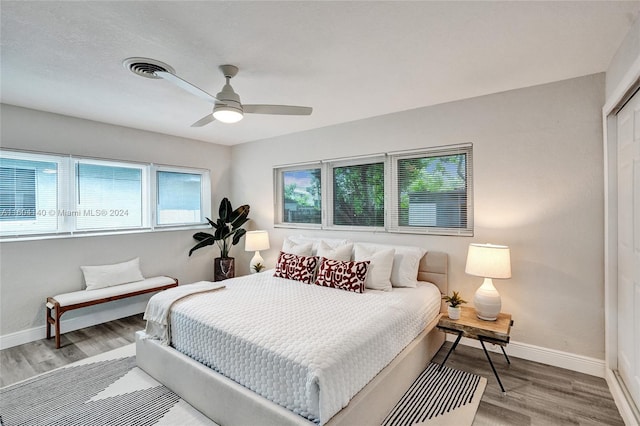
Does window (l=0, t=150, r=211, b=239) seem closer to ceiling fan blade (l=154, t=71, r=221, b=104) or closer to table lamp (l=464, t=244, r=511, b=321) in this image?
ceiling fan blade (l=154, t=71, r=221, b=104)

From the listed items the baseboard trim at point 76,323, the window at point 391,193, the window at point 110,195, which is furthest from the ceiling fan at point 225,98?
the baseboard trim at point 76,323

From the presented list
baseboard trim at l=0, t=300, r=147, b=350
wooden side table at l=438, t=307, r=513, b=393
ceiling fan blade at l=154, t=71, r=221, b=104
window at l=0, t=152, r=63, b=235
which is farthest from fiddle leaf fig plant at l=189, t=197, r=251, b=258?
wooden side table at l=438, t=307, r=513, b=393

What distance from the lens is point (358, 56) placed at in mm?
2234

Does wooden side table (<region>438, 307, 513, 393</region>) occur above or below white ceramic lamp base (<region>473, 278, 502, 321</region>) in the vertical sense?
below

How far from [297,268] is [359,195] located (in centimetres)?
132

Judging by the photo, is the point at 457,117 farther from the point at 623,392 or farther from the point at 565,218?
the point at 623,392

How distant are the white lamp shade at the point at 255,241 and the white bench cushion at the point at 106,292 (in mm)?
1151

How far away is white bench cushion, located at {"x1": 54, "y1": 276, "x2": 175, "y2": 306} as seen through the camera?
129 inches

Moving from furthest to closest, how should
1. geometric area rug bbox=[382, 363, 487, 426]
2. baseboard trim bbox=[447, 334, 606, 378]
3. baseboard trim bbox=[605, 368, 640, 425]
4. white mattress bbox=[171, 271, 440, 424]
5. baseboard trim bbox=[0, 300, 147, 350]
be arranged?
baseboard trim bbox=[0, 300, 147, 350], baseboard trim bbox=[447, 334, 606, 378], geometric area rug bbox=[382, 363, 487, 426], baseboard trim bbox=[605, 368, 640, 425], white mattress bbox=[171, 271, 440, 424]

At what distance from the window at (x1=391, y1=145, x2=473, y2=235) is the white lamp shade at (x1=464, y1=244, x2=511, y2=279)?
0.55 m

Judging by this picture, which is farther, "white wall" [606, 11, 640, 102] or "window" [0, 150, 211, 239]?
"window" [0, 150, 211, 239]

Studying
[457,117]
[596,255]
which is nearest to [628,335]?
[596,255]

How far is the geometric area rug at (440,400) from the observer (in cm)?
204

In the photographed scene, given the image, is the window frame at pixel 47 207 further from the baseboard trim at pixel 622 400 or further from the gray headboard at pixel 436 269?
the baseboard trim at pixel 622 400
